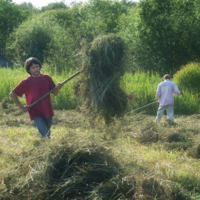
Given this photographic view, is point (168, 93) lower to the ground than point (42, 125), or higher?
lower

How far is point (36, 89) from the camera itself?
187 inches

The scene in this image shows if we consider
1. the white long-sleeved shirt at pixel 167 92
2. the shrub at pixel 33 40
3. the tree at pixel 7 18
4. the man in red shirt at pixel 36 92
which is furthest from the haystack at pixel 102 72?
the tree at pixel 7 18

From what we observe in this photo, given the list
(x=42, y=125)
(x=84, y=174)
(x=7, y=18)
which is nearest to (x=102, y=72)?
(x=42, y=125)

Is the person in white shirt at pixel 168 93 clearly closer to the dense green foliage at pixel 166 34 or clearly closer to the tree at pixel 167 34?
the dense green foliage at pixel 166 34

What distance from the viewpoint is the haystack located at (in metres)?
4.85

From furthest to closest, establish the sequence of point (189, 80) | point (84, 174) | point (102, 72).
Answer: point (189, 80) < point (102, 72) < point (84, 174)

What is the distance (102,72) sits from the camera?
4.94 m

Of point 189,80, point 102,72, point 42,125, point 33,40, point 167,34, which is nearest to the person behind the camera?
point 42,125

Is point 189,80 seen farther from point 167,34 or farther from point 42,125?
point 42,125

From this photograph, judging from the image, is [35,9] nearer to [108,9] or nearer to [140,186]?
[108,9]

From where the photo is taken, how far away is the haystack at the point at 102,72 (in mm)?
4848

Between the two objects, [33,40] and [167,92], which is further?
[33,40]

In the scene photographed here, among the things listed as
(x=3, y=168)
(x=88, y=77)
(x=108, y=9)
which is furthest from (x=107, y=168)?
(x=108, y=9)

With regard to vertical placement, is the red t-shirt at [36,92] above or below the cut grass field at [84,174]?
above
